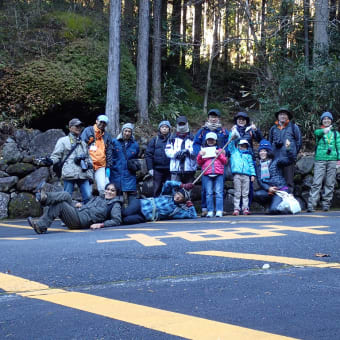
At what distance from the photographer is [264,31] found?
1723 centimetres

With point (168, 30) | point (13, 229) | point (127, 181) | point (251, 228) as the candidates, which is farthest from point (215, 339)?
point (168, 30)

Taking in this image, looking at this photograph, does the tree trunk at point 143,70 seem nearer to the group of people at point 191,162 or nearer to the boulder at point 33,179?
the boulder at point 33,179

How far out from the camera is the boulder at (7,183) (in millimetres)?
11320

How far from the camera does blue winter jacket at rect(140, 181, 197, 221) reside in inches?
363

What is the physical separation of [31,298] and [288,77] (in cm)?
1253

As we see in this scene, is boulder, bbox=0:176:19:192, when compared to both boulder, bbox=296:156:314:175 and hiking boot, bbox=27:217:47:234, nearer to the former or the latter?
hiking boot, bbox=27:217:47:234

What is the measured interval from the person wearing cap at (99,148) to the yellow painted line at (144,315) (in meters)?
5.79

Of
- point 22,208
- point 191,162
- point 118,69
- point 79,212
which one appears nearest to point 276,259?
point 79,212

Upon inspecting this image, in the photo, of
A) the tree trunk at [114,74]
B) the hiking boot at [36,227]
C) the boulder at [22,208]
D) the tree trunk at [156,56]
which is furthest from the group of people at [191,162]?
the tree trunk at [156,56]

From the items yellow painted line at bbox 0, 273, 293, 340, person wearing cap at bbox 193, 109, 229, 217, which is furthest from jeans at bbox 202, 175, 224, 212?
yellow painted line at bbox 0, 273, 293, 340

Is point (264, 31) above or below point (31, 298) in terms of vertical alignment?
above

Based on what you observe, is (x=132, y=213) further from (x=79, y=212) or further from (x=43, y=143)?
(x=43, y=143)

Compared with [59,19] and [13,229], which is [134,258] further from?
[59,19]

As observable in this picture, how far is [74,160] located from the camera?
30.6 ft
